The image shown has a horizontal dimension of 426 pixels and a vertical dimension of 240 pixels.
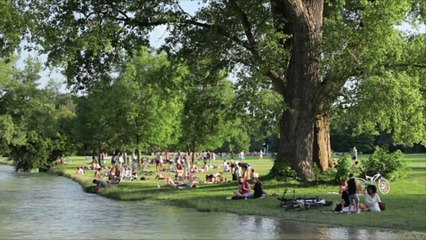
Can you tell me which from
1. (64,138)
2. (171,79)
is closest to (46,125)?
(64,138)

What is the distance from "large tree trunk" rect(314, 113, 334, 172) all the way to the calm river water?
33.3 ft

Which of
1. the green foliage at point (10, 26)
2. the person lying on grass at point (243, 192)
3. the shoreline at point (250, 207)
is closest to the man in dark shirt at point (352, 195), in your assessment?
the shoreline at point (250, 207)

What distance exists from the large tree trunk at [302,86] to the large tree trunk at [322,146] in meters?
2.10

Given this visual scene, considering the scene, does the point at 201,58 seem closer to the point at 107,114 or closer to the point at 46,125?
the point at 107,114

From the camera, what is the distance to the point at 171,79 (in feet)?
105

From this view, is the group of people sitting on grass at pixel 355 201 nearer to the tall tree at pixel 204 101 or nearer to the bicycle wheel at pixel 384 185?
the bicycle wheel at pixel 384 185

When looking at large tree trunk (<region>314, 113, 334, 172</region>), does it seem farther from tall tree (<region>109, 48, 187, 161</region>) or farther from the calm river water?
tall tree (<region>109, 48, 187, 161</region>)

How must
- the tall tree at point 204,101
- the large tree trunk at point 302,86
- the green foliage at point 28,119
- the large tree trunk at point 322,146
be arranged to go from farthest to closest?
1. the green foliage at point 28,119
2. the tall tree at point 204,101
3. the large tree trunk at point 322,146
4. the large tree trunk at point 302,86

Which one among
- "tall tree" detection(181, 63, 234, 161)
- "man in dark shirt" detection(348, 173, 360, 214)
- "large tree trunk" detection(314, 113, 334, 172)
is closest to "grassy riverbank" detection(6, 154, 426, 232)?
"man in dark shirt" detection(348, 173, 360, 214)

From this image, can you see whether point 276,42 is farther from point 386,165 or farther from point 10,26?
point 10,26

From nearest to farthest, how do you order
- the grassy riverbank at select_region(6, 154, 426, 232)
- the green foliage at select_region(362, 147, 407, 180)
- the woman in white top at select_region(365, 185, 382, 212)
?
the grassy riverbank at select_region(6, 154, 426, 232) → the woman in white top at select_region(365, 185, 382, 212) → the green foliage at select_region(362, 147, 407, 180)

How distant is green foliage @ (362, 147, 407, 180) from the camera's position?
30984 millimetres

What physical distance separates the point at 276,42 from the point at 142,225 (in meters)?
12.9

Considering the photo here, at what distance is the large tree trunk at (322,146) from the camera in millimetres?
30469
